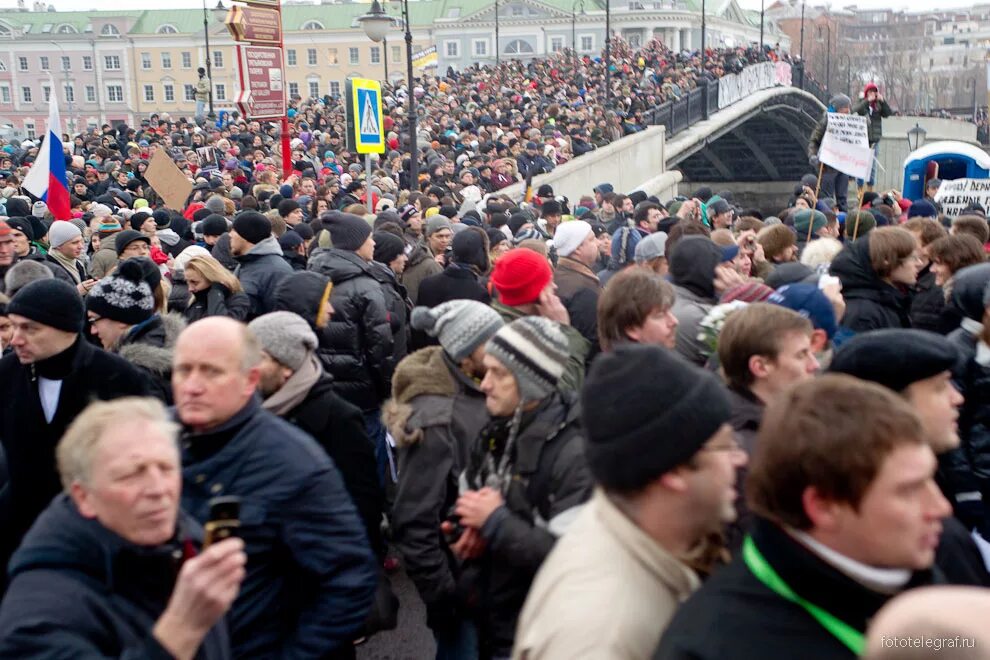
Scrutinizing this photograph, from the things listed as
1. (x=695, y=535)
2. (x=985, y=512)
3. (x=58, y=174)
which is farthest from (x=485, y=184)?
(x=695, y=535)

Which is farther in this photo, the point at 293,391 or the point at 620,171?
the point at 620,171

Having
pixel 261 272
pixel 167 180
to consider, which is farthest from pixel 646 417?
pixel 167 180

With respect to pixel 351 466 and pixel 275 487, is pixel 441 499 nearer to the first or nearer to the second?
pixel 351 466

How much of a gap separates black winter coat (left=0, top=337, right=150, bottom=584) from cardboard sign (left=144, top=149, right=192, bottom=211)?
28.9ft

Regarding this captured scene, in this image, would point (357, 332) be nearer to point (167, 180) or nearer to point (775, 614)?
point (775, 614)

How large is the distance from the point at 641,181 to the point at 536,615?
25.9 meters

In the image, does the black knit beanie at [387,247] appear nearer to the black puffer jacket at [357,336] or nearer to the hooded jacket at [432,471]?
the black puffer jacket at [357,336]

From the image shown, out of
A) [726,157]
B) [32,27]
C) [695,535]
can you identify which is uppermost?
[32,27]

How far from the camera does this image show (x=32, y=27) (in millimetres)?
112312

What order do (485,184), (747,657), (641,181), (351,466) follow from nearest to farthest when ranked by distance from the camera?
A: 1. (747,657)
2. (351,466)
3. (485,184)
4. (641,181)

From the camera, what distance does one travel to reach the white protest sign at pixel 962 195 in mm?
11266

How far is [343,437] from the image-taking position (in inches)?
153

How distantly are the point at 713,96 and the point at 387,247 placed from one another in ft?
93.4

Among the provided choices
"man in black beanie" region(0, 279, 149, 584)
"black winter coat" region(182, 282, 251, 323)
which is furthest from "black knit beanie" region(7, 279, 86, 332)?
"black winter coat" region(182, 282, 251, 323)
